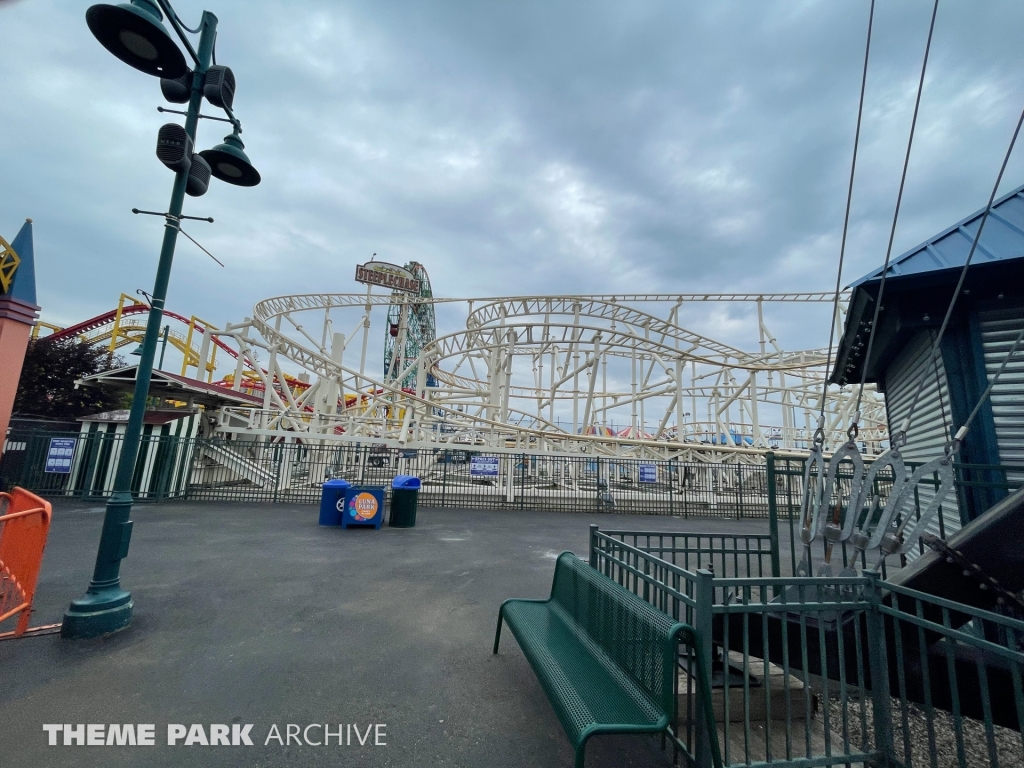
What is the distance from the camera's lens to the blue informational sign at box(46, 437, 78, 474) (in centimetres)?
1160

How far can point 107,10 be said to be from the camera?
11.7 feet

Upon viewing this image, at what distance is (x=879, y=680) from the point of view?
248 centimetres

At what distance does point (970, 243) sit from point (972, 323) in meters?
0.78

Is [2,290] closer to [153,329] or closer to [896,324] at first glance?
[153,329]

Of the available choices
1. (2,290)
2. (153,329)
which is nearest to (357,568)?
(153,329)

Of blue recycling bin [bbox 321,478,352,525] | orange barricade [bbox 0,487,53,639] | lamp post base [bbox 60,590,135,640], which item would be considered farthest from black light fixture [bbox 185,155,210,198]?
blue recycling bin [bbox 321,478,352,525]

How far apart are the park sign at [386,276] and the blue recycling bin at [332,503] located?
27882mm

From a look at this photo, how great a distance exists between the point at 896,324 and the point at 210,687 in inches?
274

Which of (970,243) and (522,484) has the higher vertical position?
(970,243)

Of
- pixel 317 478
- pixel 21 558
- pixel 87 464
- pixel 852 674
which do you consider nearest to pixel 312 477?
pixel 317 478

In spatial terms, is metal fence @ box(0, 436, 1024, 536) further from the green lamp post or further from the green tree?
the green lamp post

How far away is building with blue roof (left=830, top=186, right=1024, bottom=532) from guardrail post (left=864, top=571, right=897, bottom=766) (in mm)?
2301

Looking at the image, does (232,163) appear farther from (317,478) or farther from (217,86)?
(317,478)

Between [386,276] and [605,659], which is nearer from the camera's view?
[605,659]
